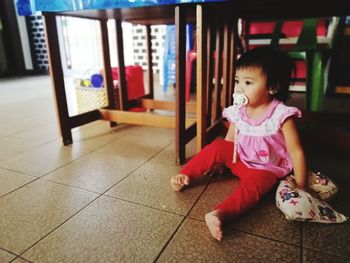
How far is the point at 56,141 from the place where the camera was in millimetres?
1345

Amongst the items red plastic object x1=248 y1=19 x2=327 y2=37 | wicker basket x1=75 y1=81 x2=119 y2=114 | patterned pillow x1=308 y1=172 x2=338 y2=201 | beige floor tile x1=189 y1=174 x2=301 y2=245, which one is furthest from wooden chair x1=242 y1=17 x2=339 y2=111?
wicker basket x1=75 y1=81 x2=119 y2=114

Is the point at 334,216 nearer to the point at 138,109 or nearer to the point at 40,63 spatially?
the point at 138,109

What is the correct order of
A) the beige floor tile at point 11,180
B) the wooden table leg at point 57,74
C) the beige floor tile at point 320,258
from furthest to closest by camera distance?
the wooden table leg at point 57,74
the beige floor tile at point 11,180
the beige floor tile at point 320,258

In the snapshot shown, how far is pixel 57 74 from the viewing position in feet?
4.00

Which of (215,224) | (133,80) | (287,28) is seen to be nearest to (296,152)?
(215,224)

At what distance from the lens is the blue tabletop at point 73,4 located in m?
0.86

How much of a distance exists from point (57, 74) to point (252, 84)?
882 millimetres

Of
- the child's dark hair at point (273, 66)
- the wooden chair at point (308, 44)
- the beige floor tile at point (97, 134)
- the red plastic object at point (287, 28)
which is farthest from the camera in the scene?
the red plastic object at point (287, 28)

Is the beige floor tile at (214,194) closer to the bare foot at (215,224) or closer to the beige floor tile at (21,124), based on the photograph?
the bare foot at (215,224)

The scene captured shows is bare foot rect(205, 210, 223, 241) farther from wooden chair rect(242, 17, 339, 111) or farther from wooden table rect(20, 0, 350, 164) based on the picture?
wooden chair rect(242, 17, 339, 111)

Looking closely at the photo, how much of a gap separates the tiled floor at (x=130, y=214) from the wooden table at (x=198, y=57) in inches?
5.7

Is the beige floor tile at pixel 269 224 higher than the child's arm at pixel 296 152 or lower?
lower

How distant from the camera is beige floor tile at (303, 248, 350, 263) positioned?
1.84 ft

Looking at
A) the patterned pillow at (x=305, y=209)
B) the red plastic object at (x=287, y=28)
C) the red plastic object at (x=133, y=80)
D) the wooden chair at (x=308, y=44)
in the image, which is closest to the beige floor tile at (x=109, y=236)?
the patterned pillow at (x=305, y=209)
